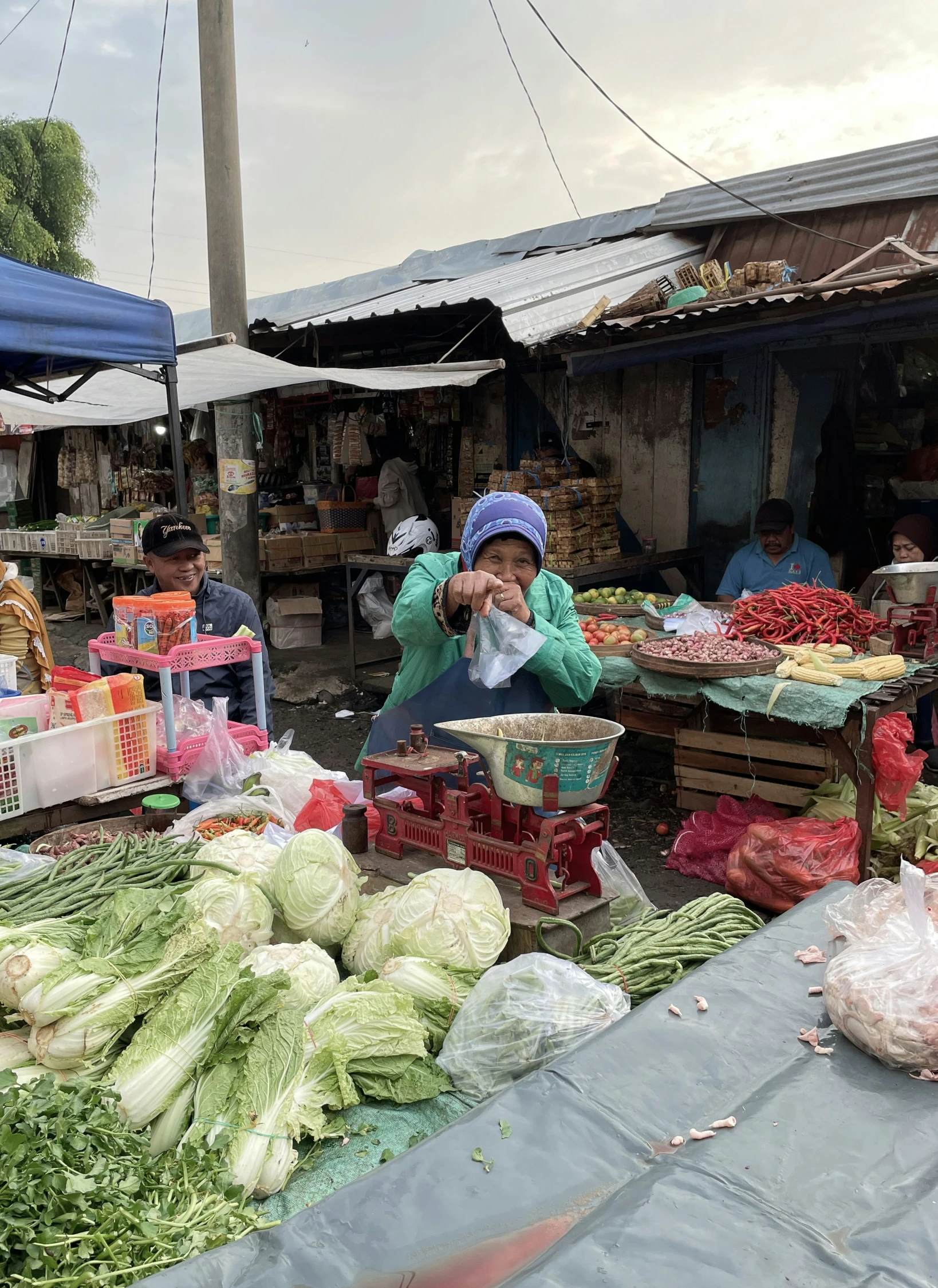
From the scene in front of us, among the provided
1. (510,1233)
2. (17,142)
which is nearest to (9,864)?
(510,1233)

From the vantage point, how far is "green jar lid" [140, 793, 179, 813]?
3.32m

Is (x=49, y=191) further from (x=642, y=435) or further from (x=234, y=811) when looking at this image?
(x=234, y=811)

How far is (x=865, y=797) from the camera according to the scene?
4.74 metres

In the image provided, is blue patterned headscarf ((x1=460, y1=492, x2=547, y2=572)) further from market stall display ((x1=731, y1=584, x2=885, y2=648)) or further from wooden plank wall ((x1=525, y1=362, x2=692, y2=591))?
wooden plank wall ((x1=525, y1=362, x2=692, y2=591))

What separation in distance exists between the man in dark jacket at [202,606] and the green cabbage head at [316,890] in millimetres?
2044

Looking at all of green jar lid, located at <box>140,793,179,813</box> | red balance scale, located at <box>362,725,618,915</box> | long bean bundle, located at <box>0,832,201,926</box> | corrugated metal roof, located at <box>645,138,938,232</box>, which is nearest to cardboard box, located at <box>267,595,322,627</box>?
corrugated metal roof, located at <box>645,138,938,232</box>

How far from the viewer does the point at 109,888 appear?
7.59 ft

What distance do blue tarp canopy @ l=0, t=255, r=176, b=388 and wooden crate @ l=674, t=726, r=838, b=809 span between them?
4203 mm

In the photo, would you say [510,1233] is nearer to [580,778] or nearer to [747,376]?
[580,778]

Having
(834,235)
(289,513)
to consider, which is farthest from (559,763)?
(289,513)

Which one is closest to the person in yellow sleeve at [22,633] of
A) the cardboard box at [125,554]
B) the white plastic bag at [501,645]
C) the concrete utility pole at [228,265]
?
the white plastic bag at [501,645]

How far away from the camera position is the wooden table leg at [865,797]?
4648 mm

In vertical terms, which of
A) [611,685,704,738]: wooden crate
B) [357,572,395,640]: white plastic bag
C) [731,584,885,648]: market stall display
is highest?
[731,584,885,648]: market stall display

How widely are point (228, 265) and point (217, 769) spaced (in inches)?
242
